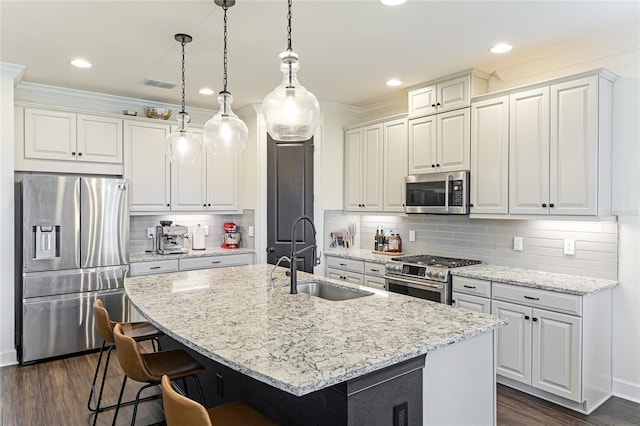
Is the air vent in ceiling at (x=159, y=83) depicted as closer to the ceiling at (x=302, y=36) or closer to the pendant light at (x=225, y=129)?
the ceiling at (x=302, y=36)

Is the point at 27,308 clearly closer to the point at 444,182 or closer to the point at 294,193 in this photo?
the point at 294,193

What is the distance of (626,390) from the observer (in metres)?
3.06

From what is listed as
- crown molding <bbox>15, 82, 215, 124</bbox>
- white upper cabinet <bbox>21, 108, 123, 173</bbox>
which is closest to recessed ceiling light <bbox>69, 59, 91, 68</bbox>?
white upper cabinet <bbox>21, 108, 123, 173</bbox>

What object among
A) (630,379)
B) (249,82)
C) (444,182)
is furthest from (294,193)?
(630,379)

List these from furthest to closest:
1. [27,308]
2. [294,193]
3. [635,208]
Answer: [294,193] → [27,308] → [635,208]

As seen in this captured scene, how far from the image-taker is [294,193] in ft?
16.5

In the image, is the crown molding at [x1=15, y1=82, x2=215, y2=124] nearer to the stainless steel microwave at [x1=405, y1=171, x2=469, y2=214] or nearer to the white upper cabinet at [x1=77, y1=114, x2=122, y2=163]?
the white upper cabinet at [x1=77, y1=114, x2=122, y2=163]

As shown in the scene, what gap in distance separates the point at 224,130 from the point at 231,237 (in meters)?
2.81

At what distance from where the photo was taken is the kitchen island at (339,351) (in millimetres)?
1447

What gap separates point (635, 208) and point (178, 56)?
373 cm

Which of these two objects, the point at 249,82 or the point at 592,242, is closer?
the point at 592,242

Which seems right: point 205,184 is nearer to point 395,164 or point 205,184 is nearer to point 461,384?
point 395,164

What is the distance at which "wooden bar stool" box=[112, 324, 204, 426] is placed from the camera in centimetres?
199

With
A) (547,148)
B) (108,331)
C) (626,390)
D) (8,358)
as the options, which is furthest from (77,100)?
(626,390)
